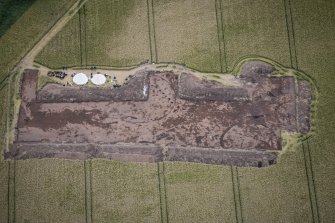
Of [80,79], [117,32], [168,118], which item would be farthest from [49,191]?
[117,32]

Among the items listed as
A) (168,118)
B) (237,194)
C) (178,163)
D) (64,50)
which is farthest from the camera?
(64,50)

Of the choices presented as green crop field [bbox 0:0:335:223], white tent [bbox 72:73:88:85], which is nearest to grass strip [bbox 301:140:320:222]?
green crop field [bbox 0:0:335:223]

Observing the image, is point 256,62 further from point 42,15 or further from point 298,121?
point 42,15

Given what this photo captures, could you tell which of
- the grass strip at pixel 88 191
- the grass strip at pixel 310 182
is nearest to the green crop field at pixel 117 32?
the grass strip at pixel 88 191

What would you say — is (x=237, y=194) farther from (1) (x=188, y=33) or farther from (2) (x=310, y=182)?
(1) (x=188, y=33)

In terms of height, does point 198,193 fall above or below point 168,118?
below

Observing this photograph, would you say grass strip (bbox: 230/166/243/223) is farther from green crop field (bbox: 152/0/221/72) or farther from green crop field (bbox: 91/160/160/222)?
green crop field (bbox: 152/0/221/72)

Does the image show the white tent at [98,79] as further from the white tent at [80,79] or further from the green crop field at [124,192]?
the green crop field at [124,192]
